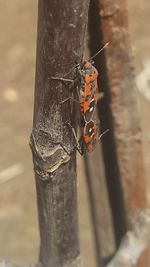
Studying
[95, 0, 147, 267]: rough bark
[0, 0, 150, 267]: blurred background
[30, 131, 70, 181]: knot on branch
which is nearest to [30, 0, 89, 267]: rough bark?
[30, 131, 70, 181]: knot on branch

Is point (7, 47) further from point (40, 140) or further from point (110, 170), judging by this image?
point (40, 140)

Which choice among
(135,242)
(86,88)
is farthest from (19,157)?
(86,88)

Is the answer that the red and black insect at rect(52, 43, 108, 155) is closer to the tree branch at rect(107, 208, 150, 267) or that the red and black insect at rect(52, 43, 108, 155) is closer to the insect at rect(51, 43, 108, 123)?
the insect at rect(51, 43, 108, 123)

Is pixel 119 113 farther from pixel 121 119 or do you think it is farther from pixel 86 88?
pixel 86 88

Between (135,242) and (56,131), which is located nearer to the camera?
(56,131)

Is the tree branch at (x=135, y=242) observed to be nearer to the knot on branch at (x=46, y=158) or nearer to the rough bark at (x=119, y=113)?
the rough bark at (x=119, y=113)
